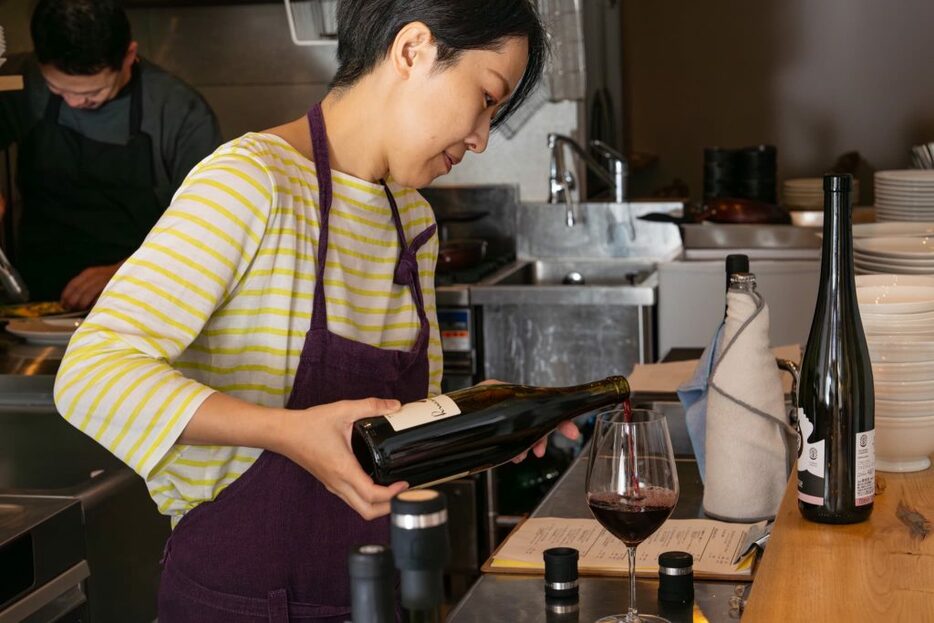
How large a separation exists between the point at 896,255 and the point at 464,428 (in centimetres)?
123

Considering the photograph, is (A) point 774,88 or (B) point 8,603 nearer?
(B) point 8,603

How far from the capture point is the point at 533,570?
1.42 meters

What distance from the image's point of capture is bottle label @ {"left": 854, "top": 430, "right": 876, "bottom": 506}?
116 cm

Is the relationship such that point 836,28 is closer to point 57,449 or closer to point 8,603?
point 57,449

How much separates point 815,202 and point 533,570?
355 centimetres

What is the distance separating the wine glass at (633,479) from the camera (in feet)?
3.91

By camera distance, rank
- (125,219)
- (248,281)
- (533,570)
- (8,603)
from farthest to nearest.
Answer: (125,219), (8,603), (533,570), (248,281)

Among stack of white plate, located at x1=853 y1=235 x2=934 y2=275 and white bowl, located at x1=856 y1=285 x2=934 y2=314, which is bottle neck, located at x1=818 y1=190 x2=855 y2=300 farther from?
stack of white plate, located at x1=853 y1=235 x2=934 y2=275

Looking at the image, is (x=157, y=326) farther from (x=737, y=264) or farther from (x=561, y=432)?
(x=737, y=264)

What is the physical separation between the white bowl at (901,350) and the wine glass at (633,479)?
0.30 m

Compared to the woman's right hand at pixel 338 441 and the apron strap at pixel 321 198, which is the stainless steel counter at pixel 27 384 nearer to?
the apron strap at pixel 321 198

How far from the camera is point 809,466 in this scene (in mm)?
1177

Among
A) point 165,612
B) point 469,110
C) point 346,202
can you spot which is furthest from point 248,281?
point 165,612

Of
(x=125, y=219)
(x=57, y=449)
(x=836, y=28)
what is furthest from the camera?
(x=836, y=28)
